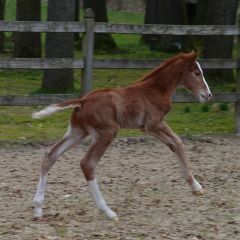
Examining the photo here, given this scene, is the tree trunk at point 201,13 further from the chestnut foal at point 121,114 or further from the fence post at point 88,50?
the chestnut foal at point 121,114

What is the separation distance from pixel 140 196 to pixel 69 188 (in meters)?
0.75

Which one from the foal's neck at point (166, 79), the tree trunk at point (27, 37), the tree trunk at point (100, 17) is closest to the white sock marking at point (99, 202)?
the foal's neck at point (166, 79)

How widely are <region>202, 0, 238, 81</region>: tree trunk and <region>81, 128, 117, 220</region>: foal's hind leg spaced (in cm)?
954

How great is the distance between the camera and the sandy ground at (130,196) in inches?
229

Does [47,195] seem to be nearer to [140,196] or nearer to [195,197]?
[140,196]

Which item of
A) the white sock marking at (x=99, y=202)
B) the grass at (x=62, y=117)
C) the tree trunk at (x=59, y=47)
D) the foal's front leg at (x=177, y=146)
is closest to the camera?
the white sock marking at (x=99, y=202)

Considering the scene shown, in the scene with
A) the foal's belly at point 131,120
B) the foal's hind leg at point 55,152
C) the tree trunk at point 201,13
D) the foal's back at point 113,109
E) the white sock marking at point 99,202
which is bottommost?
the tree trunk at point 201,13

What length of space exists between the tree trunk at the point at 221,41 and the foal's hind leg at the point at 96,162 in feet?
31.3

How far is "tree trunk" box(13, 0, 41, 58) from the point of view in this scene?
58.9 feet

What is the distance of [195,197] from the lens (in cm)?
688

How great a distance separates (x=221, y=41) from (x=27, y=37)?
570cm

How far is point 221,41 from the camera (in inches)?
606

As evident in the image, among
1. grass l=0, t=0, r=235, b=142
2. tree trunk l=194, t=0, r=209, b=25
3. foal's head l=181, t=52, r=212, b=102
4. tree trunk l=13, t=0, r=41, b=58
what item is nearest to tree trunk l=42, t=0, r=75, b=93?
grass l=0, t=0, r=235, b=142

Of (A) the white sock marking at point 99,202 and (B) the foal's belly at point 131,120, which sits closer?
(A) the white sock marking at point 99,202
